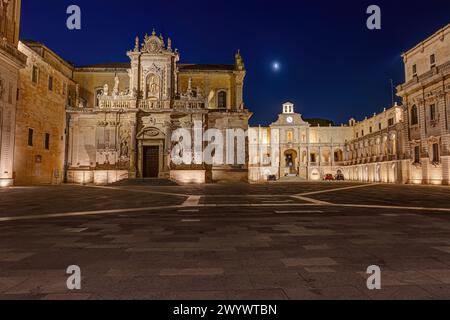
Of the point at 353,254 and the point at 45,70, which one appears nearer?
the point at 353,254

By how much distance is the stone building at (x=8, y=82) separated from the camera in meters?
23.8

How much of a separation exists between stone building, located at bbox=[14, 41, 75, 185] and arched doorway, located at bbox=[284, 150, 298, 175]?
48846mm

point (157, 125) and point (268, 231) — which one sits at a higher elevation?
point (157, 125)

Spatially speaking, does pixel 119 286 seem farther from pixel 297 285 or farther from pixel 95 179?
pixel 95 179

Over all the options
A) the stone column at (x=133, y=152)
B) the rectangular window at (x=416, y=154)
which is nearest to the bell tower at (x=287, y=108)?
the rectangular window at (x=416, y=154)

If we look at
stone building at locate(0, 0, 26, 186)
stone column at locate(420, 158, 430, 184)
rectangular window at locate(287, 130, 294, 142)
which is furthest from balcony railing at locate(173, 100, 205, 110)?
rectangular window at locate(287, 130, 294, 142)

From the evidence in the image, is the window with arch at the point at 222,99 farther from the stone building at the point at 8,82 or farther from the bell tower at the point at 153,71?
the stone building at the point at 8,82

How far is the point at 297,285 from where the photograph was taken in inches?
131

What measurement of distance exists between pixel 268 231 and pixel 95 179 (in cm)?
3250

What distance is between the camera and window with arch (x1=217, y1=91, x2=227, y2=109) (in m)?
42.8

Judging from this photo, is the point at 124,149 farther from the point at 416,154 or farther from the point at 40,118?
the point at 416,154
